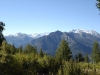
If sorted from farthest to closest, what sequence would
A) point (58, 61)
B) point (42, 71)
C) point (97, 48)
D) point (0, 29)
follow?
point (97, 48) → point (0, 29) → point (58, 61) → point (42, 71)

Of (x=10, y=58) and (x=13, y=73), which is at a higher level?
(x=10, y=58)

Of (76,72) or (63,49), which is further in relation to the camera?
(63,49)

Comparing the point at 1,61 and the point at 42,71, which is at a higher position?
the point at 1,61

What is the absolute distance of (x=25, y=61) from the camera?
15.2 m

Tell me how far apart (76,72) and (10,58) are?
6.09m

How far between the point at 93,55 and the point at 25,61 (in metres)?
79.5

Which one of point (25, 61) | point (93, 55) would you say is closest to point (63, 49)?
point (93, 55)

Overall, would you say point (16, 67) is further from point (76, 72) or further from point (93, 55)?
point (93, 55)

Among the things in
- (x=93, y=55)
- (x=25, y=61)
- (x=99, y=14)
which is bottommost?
(x=93, y=55)

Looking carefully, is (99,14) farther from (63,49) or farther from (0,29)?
(63,49)

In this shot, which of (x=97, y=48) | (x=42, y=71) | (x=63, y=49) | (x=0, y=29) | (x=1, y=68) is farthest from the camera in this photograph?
(x=97, y=48)

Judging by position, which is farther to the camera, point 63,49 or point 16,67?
point 63,49

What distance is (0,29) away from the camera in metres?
47.8

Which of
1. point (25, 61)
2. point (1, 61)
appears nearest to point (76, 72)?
point (25, 61)
